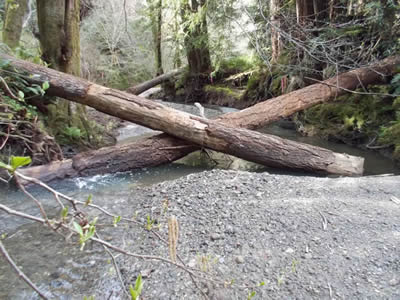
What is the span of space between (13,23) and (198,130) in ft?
18.3

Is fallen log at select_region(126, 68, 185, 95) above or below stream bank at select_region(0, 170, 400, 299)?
above

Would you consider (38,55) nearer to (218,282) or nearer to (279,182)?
(279,182)

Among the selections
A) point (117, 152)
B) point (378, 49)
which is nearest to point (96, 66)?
point (117, 152)

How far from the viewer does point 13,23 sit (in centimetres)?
722

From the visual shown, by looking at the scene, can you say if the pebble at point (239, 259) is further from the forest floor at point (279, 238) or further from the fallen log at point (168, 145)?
the fallen log at point (168, 145)

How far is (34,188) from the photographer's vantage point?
4508mm

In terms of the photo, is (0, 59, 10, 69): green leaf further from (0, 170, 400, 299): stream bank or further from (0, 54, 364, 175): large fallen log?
(0, 170, 400, 299): stream bank

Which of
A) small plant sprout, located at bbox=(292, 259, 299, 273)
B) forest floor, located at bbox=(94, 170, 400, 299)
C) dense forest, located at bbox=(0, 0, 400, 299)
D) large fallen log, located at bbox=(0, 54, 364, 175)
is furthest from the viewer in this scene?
large fallen log, located at bbox=(0, 54, 364, 175)

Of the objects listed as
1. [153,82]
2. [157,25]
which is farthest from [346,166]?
[157,25]

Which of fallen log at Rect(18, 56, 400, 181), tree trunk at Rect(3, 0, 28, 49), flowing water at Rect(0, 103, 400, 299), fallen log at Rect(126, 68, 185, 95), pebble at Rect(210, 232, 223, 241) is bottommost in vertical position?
flowing water at Rect(0, 103, 400, 299)

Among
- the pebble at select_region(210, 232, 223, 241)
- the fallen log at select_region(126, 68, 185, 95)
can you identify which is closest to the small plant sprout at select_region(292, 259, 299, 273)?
the pebble at select_region(210, 232, 223, 241)

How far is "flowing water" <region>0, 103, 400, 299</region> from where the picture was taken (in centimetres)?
242

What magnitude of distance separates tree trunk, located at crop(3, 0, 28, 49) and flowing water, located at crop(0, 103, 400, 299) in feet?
15.3

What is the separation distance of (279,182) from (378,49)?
502cm
